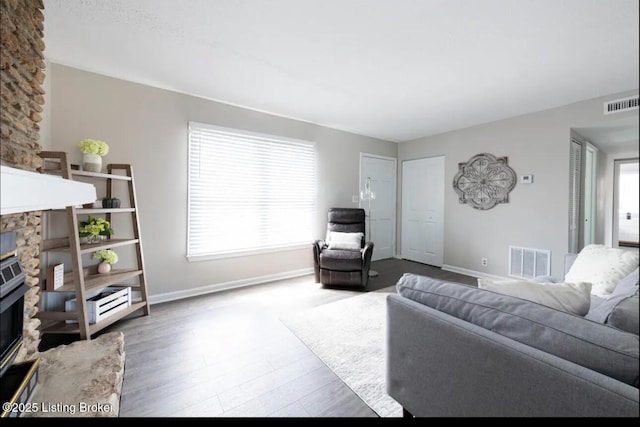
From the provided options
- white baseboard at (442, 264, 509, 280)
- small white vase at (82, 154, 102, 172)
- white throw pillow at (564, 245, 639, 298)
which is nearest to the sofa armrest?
white throw pillow at (564, 245, 639, 298)

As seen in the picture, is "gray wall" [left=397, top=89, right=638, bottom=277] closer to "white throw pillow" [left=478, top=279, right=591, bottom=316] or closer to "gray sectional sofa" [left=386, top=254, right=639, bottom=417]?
"white throw pillow" [left=478, top=279, right=591, bottom=316]

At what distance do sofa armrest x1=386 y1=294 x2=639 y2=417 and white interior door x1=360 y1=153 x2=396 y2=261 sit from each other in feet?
10.6

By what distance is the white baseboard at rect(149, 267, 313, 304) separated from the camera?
8.01 ft

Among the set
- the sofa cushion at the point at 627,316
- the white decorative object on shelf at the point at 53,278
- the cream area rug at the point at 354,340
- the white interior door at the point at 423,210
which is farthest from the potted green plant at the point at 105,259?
the white interior door at the point at 423,210

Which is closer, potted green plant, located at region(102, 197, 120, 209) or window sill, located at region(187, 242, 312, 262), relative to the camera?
potted green plant, located at region(102, 197, 120, 209)

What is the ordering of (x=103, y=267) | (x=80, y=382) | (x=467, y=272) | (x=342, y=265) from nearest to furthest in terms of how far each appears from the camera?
(x=80, y=382), (x=103, y=267), (x=342, y=265), (x=467, y=272)

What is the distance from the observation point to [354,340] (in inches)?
66.5

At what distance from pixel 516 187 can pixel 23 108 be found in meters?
3.90

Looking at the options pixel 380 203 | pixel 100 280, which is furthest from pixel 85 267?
pixel 380 203

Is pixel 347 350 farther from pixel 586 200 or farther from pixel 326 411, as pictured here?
pixel 586 200

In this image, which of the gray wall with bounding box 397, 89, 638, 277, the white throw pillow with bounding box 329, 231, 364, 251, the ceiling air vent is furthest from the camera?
the white throw pillow with bounding box 329, 231, 364, 251

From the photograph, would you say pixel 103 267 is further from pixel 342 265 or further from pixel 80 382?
pixel 342 265

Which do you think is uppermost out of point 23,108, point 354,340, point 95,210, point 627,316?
point 23,108

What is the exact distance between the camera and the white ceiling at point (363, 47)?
4.17 ft
